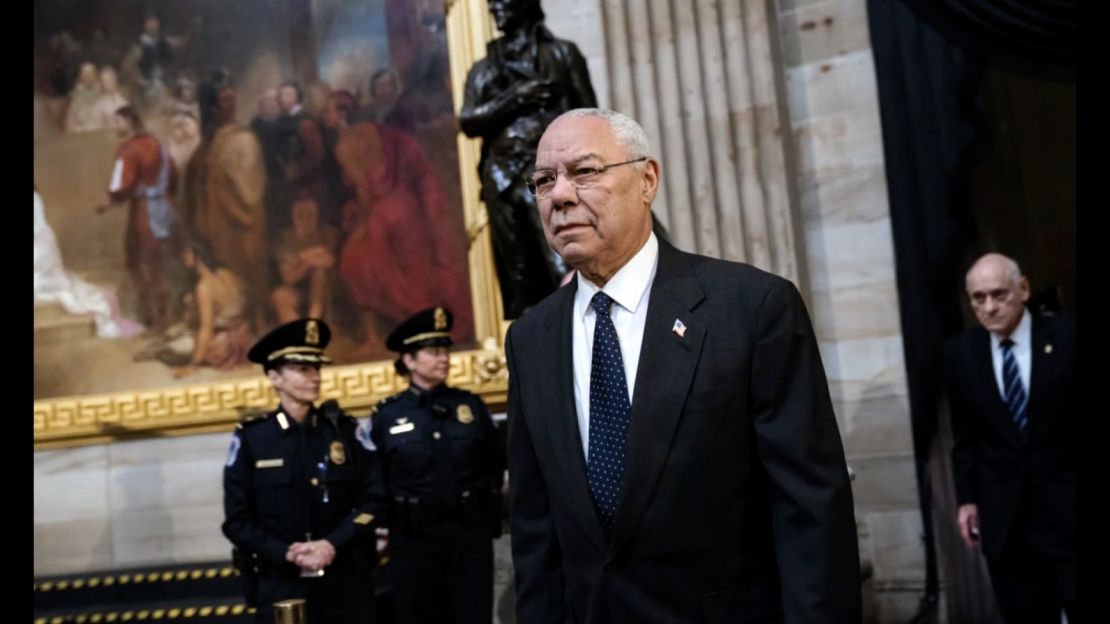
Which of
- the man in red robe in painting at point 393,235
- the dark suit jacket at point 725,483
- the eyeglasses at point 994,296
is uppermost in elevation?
the man in red robe in painting at point 393,235

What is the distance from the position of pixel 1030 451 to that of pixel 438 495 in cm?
270

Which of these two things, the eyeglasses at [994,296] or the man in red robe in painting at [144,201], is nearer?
the eyeglasses at [994,296]

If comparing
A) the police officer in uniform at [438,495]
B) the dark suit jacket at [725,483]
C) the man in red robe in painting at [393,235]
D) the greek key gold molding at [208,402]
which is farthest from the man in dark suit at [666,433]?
the man in red robe in painting at [393,235]

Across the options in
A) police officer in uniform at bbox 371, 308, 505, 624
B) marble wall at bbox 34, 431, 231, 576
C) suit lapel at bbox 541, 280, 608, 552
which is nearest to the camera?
suit lapel at bbox 541, 280, 608, 552

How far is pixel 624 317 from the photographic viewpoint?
7.05 ft

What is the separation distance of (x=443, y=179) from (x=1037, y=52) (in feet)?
12.3

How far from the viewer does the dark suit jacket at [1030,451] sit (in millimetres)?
4273

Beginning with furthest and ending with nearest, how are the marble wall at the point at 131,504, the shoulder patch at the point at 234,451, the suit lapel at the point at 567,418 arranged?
the marble wall at the point at 131,504 → the shoulder patch at the point at 234,451 → the suit lapel at the point at 567,418

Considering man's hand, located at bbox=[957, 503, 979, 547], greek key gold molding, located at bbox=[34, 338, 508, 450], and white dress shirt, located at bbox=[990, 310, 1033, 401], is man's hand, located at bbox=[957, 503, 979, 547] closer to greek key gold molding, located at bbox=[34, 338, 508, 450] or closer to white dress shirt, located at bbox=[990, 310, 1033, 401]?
white dress shirt, located at bbox=[990, 310, 1033, 401]

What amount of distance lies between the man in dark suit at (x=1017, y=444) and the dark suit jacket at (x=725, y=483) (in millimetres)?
2691

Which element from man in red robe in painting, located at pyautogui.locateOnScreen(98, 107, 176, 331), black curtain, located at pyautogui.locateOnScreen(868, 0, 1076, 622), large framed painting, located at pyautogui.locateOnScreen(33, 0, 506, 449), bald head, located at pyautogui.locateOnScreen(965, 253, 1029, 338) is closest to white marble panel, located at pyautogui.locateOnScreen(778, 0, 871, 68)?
black curtain, located at pyautogui.locateOnScreen(868, 0, 1076, 622)

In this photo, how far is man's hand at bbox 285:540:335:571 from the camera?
454 cm

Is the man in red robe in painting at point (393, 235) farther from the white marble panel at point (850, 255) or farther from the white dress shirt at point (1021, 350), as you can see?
the white dress shirt at point (1021, 350)

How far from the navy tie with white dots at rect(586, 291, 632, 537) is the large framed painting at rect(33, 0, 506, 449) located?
4.85 m
